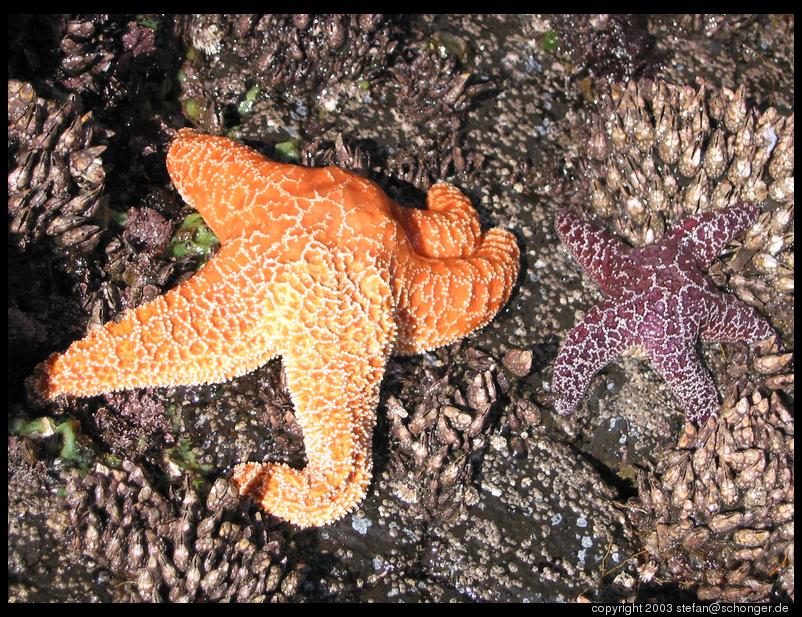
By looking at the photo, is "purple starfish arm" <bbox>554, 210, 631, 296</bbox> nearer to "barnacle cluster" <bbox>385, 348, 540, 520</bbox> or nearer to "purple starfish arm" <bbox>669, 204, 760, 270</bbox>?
"purple starfish arm" <bbox>669, 204, 760, 270</bbox>

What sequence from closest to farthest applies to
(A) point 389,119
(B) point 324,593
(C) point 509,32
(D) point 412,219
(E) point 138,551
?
1. (E) point 138,551
2. (B) point 324,593
3. (D) point 412,219
4. (A) point 389,119
5. (C) point 509,32

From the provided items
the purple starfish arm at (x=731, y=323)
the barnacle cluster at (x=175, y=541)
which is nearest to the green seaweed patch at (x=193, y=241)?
the barnacle cluster at (x=175, y=541)

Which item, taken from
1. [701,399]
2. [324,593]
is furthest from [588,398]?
[324,593]

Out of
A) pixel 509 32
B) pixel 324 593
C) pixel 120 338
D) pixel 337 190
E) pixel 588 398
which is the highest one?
pixel 509 32

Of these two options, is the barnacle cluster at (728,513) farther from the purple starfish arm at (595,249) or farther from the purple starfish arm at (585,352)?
the purple starfish arm at (595,249)

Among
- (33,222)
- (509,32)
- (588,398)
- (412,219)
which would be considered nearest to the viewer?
(33,222)

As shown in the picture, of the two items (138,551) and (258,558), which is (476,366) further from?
(138,551)
